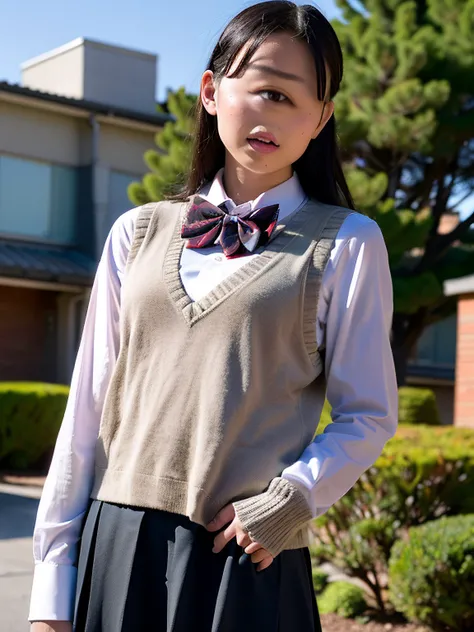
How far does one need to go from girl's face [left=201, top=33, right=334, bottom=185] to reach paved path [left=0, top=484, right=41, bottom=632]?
379cm

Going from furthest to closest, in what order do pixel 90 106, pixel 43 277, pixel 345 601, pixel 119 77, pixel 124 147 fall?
pixel 119 77
pixel 124 147
pixel 90 106
pixel 43 277
pixel 345 601

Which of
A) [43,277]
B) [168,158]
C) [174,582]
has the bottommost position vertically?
[174,582]

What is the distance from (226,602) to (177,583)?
10 cm

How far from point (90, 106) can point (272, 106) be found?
54.0 feet

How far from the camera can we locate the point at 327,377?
6.19 ft

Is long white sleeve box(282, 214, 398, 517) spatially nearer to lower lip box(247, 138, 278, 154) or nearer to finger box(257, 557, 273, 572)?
finger box(257, 557, 273, 572)

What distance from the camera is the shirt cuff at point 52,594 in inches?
76.1

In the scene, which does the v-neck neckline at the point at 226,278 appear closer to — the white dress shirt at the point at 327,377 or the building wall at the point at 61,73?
the white dress shirt at the point at 327,377

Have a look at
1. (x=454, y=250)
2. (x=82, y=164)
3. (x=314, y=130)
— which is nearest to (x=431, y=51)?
(x=454, y=250)

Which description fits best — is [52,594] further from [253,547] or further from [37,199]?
[37,199]

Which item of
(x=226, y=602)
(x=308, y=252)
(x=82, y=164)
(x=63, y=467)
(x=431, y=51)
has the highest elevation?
(x=431, y=51)

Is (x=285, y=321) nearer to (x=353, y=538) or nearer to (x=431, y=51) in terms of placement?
(x=353, y=538)

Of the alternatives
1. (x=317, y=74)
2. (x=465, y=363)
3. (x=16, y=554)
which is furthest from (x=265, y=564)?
(x=465, y=363)

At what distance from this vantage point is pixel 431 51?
16438 mm
